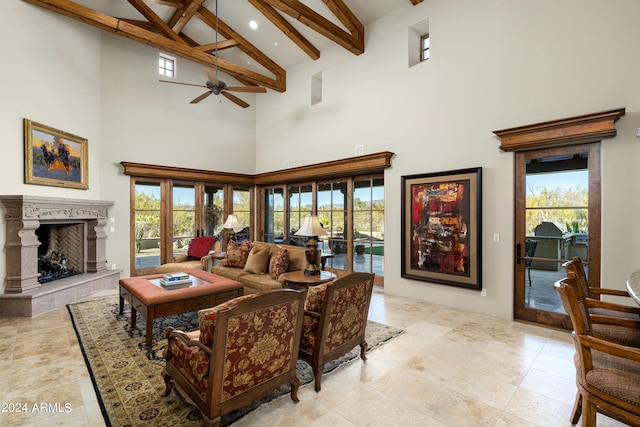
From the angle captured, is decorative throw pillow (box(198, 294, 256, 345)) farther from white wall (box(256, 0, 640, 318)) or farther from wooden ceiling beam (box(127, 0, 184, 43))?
wooden ceiling beam (box(127, 0, 184, 43))

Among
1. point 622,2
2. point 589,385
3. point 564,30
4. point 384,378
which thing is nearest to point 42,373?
point 384,378

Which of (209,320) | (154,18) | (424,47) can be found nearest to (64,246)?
(154,18)

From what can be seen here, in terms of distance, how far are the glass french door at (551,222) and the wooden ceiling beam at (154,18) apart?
6.80 metres

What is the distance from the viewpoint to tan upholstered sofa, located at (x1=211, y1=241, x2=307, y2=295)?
435 cm

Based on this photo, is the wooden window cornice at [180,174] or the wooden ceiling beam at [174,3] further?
the wooden window cornice at [180,174]

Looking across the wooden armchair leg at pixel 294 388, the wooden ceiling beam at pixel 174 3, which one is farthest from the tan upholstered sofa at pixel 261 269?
the wooden ceiling beam at pixel 174 3

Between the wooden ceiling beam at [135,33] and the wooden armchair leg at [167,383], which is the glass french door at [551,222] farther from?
the wooden ceiling beam at [135,33]

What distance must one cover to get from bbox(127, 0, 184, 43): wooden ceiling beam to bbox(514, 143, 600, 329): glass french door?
22.3 ft

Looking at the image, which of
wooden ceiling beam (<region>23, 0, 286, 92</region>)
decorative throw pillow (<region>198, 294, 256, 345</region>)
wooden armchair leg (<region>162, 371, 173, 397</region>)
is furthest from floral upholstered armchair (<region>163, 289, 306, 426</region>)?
wooden ceiling beam (<region>23, 0, 286, 92</region>)

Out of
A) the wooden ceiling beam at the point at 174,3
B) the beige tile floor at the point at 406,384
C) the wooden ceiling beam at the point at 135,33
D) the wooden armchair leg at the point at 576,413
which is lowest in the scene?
the beige tile floor at the point at 406,384

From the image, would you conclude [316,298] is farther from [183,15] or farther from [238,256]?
[183,15]

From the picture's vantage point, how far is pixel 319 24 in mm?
5109

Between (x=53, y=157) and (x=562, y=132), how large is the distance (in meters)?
7.50

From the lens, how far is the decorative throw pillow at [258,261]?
482 centimetres
